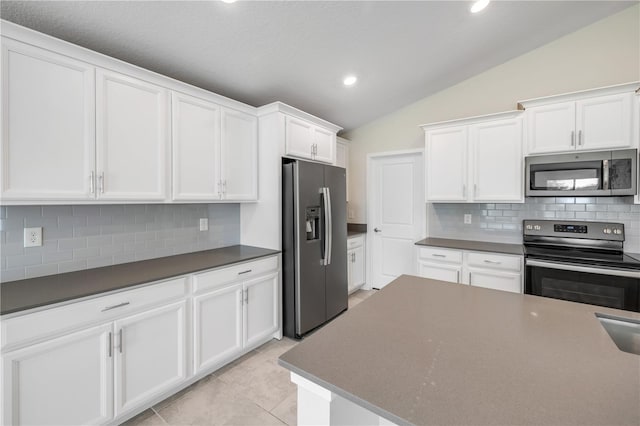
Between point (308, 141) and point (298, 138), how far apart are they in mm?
165

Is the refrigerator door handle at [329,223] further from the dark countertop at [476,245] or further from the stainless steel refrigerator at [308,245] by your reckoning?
the dark countertop at [476,245]

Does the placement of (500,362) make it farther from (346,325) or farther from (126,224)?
(126,224)

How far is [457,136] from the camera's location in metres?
3.15

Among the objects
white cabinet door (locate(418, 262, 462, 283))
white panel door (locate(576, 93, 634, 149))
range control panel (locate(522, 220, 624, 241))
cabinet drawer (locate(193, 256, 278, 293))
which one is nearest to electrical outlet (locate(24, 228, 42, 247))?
cabinet drawer (locate(193, 256, 278, 293))

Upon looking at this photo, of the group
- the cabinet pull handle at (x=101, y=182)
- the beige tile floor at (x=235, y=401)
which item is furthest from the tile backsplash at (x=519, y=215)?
the cabinet pull handle at (x=101, y=182)

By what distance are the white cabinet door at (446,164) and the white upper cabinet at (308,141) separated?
1184 mm

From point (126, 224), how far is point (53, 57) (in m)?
1.16

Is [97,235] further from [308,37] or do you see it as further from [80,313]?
[308,37]

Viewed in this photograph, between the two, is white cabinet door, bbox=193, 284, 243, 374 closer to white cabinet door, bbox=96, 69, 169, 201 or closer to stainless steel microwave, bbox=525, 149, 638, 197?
white cabinet door, bbox=96, 69, 169, 201

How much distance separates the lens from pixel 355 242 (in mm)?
4035

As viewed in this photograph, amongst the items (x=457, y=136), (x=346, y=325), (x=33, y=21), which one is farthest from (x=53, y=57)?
(x=457, y=136)

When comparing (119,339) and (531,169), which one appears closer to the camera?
(119,339)

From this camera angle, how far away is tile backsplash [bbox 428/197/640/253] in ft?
8.59

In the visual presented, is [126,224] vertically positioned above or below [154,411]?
above
